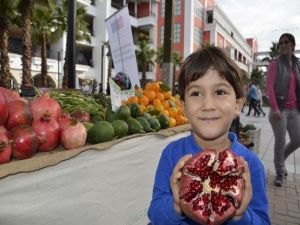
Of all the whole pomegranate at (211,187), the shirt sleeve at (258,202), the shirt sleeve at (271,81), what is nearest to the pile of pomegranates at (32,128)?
the whole pomegranate at (211,187)

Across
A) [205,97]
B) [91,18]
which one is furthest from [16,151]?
[91,18]

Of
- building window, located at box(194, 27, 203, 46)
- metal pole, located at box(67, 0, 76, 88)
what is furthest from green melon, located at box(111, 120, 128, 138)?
building window, located at box(194, 27, 203, 46)

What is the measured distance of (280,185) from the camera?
15.9ft

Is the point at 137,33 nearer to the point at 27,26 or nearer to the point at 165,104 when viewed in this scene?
the point at 27,26

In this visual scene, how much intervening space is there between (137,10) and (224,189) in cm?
5218

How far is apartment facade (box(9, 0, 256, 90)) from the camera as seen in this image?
107 ft

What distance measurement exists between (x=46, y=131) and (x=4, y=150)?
14.8 inches

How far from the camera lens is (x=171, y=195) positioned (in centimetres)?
151

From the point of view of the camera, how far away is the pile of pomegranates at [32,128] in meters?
1.96

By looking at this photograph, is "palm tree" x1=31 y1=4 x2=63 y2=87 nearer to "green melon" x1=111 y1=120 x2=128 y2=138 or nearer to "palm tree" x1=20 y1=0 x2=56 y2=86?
"palm tree" x1=20 y1=0 x2=56 y2=86

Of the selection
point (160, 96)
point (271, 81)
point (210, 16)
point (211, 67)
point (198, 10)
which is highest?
point (198, 10)

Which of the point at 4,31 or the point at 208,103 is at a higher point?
the point at 4,31

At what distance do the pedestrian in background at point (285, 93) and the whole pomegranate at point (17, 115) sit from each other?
3.54 metres

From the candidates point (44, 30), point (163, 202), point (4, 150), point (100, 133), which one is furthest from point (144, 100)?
point (44, 30)
